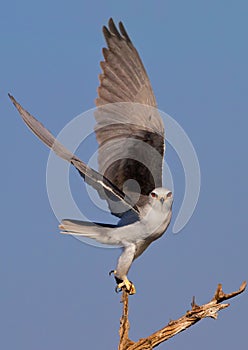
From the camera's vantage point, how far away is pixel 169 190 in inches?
732

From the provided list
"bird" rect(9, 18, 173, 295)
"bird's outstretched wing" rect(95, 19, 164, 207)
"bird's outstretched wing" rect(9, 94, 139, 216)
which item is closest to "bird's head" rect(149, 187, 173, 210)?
"bird" rect(9, 18, 173, 295)

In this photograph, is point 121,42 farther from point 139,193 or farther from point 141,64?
point 139,193

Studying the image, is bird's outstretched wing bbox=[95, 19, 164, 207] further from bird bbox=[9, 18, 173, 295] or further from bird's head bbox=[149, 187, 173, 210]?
bird's head bbox=[149, 187, 173, 210]

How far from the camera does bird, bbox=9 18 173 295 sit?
17.8 meters

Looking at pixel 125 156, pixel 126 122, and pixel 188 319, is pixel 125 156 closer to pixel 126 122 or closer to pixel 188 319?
pixel 126 122

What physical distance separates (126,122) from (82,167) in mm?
5051

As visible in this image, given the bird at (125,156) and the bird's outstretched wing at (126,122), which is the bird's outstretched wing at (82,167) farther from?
the bird's outstretched wing at (126,122)

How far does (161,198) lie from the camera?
60.1ft

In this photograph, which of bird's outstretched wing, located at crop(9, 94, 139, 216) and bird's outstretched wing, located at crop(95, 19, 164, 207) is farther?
bird's outstretched wing, located at crop(95, 19, 164, 207)

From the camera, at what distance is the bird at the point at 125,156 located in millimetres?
17812

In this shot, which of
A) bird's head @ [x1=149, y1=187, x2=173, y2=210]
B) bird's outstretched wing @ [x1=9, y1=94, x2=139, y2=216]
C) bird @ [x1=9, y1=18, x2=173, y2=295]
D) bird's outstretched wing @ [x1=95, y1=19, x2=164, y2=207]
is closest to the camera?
bird's outstretched wing @ [x1=9, y1=94, x2=139, y2=216]

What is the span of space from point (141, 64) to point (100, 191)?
4.78 metres

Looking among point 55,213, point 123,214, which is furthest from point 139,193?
point 55,213

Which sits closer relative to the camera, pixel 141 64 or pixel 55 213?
pixel 55 213
